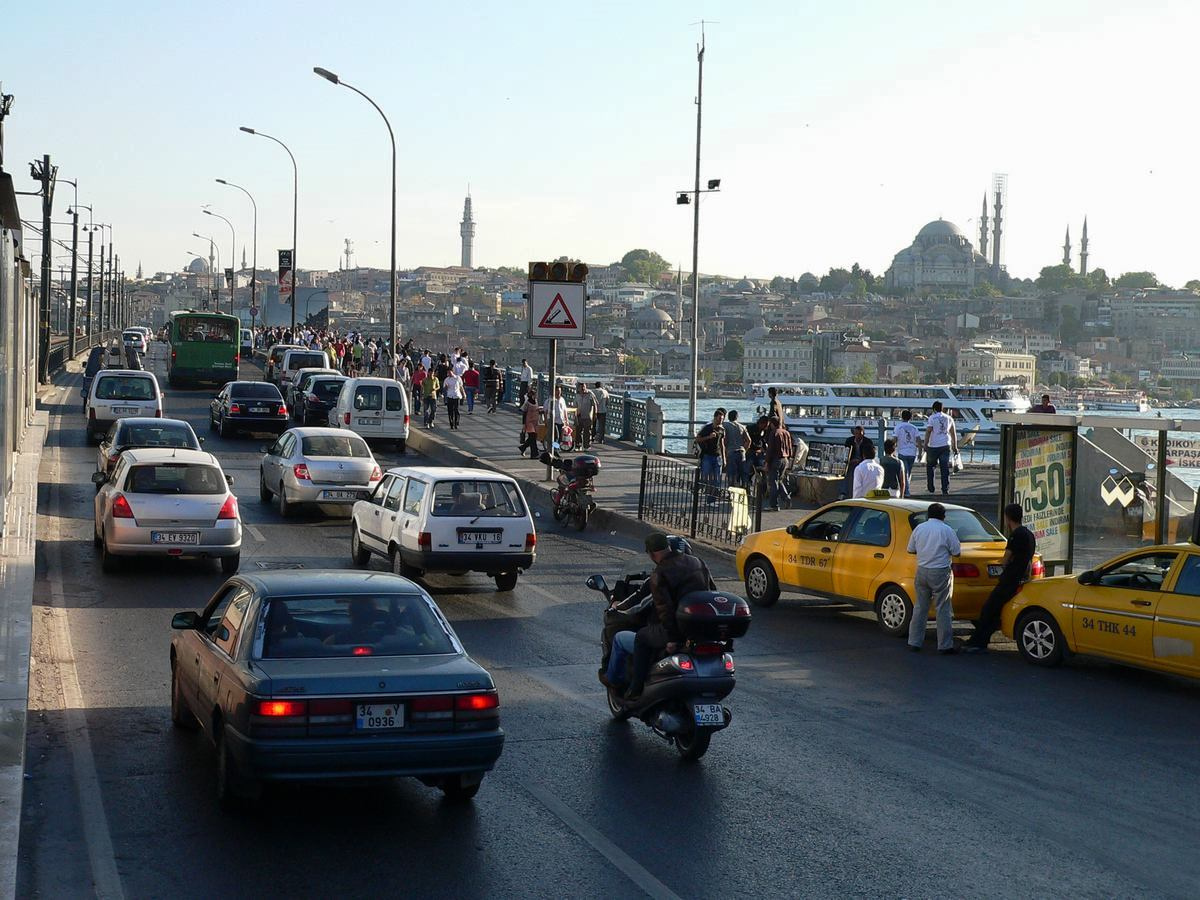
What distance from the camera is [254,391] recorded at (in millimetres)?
36219

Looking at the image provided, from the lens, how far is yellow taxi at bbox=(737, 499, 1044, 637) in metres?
14.9

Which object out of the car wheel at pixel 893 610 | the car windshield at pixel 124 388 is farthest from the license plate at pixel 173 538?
the car windshield at pixel 124 388

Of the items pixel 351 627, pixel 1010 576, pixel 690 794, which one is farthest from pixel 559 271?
pixel 351 627

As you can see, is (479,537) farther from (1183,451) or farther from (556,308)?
(556,308)

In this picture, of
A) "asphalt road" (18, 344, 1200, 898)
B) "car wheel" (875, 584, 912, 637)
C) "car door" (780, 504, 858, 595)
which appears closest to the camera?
"asphalt road" (18, 344, 1200, 898)

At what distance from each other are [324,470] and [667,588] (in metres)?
13.6

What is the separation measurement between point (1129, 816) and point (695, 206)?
32.3 meters

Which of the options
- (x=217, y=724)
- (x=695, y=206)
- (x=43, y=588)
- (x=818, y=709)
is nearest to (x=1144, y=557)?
(x=818, y=709)

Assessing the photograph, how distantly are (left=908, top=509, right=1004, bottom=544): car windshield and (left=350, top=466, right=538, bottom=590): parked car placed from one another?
450 centimetres

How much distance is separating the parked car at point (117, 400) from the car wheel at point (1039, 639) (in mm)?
23046

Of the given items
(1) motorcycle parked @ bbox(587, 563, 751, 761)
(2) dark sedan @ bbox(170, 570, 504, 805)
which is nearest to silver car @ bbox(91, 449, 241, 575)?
(2) dark sedan @ bbox(170, 570, 504, 805)

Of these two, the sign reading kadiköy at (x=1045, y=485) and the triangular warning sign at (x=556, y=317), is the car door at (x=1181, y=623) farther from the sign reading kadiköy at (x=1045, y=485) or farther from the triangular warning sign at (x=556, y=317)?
the triangular warning sign at (x=556, y=317)

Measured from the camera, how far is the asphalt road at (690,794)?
7246mm

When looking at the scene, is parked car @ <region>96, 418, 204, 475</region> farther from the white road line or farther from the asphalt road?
the white road line
